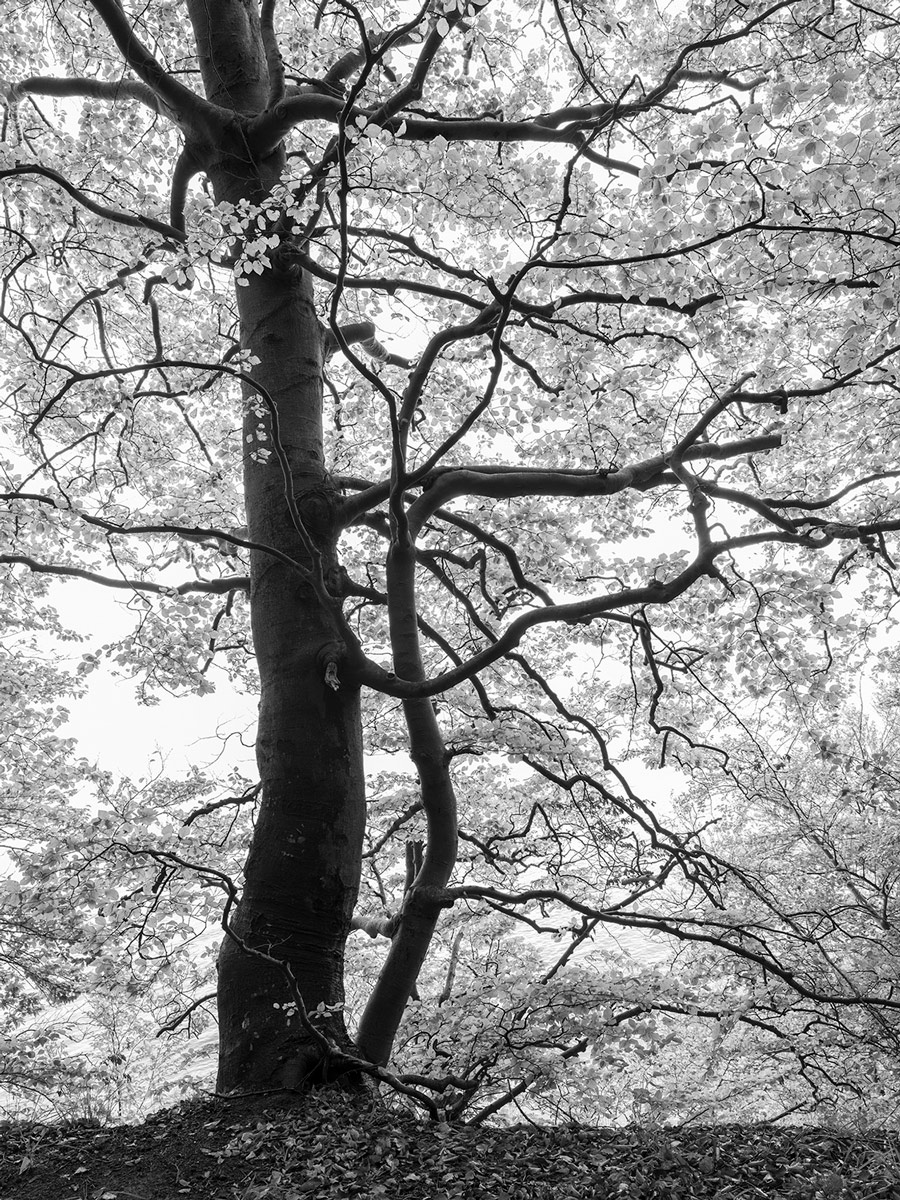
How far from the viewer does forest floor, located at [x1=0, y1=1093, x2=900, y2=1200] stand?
99.6 inches

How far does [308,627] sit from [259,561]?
58 cm

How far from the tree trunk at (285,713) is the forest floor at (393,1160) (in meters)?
0.35

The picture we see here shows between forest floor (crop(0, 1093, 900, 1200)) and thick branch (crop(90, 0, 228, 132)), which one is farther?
thick branch (crop(90, 0, 228, 132))

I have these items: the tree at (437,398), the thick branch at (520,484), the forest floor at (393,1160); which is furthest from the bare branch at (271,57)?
the forest floor at (393,1160)

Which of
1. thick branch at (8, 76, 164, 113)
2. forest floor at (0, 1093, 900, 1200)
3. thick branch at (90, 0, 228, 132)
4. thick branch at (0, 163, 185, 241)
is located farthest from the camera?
thick branch at (8, 76, 164, 113)

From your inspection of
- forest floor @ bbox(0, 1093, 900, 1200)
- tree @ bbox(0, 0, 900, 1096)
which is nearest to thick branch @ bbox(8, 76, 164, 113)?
tree @ bbox(0, 0, 900, 1096)

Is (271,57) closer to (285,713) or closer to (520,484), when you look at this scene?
(520,484)

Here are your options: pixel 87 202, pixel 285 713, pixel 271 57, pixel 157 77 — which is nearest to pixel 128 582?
pixel 285 713

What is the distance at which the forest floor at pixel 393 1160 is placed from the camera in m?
2.53

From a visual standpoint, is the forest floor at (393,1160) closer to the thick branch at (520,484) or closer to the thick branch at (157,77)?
the thick branch at (520,484)

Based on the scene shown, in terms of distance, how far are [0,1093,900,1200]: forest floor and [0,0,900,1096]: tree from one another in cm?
34

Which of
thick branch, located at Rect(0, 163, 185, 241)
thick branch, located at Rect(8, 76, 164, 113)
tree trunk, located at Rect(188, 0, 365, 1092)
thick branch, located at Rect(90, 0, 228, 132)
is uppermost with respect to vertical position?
thick branch, located at Rect(8, 76, 164, 113)

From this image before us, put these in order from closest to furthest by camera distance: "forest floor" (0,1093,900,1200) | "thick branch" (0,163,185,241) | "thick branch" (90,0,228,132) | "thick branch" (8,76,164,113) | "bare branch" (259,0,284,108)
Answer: "forest floor" (0,1093,900,1200) → "thick branch" (0,163,185,241) → "thick branch" (90,0,228,132) → "bare branch" (259,0,284,108) → "thick branch" (8,76,164,113)

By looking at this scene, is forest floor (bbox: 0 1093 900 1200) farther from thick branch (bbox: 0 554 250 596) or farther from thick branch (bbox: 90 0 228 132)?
thick branch (bbox: 90 0 228 132)
